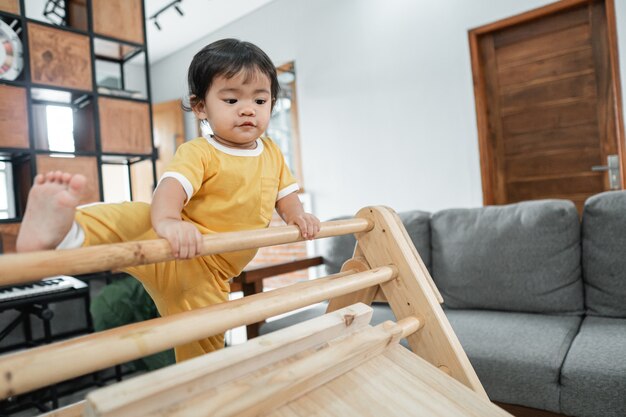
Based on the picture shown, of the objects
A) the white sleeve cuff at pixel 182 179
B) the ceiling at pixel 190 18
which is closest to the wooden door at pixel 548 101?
the ceiling at pixel 190 18

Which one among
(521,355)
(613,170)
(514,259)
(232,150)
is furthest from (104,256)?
(613,170)

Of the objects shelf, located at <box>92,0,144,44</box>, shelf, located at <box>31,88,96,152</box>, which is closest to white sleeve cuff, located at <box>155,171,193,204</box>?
shelf, located at <box>31,88,96,152</box>

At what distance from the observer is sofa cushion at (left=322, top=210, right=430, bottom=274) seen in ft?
7.46

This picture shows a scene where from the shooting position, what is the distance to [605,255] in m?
1.80

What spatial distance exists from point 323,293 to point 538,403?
3.30 feet

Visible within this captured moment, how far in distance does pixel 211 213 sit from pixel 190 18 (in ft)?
13.2

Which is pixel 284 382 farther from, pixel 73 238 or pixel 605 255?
pixel 605 255

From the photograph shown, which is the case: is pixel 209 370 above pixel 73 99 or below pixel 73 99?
below

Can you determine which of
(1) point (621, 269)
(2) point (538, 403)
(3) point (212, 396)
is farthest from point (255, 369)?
(1) point (621, 269)

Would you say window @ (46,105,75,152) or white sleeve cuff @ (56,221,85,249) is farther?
window @ (46,105,75,152)

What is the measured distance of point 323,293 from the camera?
881 millimetres

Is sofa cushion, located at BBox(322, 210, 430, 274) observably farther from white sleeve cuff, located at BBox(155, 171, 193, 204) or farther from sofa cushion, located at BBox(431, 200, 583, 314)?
white sleeve cuff, located at BBox(155, 171, 193, 204)

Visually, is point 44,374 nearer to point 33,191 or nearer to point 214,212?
point 33,191

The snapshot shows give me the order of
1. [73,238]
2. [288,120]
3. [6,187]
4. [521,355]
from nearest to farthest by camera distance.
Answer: [73,238]
[521,355]
[6,187]
[288,120]
